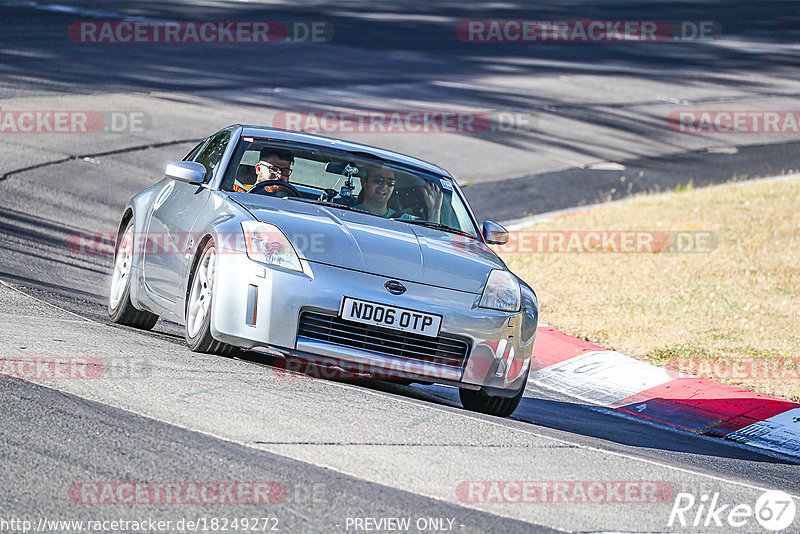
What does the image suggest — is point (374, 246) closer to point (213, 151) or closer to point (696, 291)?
point (213, 151)

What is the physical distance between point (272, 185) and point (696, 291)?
5.84 metres

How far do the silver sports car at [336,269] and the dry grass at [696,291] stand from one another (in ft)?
8.78

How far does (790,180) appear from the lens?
18641mm

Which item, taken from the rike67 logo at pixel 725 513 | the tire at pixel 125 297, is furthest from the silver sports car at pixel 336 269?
the rike67 logo at pixel 725 513

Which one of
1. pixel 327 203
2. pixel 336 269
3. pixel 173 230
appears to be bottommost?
pixel 173 230

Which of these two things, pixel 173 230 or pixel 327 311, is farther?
pixel 173 230

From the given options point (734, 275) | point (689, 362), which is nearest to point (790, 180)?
point (734, 275)

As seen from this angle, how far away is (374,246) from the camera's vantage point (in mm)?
6746

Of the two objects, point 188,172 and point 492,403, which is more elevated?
point 188,172

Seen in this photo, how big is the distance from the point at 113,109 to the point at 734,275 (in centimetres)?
979

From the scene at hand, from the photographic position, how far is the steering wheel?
24.8 feet

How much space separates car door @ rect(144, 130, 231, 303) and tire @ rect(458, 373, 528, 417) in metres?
1.91

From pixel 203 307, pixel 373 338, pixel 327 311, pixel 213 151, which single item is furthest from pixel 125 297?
pixel 373 338

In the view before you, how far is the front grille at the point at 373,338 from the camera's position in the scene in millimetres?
6438
